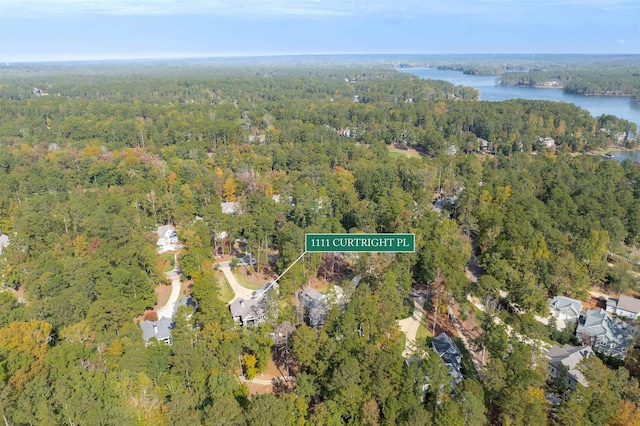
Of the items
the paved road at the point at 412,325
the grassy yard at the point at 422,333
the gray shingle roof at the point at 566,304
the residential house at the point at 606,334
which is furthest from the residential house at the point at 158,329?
the residential house at the point at 606,334

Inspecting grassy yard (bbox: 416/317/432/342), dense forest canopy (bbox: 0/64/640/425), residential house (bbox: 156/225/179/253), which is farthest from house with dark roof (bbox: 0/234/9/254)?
grassy yard (bbox: 416/317/432/342)

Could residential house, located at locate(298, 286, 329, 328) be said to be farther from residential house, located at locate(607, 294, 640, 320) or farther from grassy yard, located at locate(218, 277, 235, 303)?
residential house, located at locate(607, 294, 640, 320)

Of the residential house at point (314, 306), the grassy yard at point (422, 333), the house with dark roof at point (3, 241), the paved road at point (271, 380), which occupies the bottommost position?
the paved road at point (271, 380)

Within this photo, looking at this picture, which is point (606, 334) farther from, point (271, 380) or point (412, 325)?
point (271, 380)

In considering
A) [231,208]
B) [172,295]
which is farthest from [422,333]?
[231,208]

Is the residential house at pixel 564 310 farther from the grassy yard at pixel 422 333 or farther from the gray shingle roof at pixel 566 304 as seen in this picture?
the grassy yard at pixel 422 333

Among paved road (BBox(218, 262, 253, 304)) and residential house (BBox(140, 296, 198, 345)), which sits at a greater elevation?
residential house (BBox(140, 296, 198, 345))
